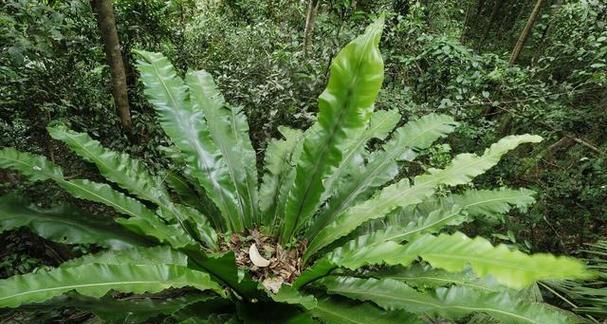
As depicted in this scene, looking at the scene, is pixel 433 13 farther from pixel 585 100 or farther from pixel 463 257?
pixel 463 257

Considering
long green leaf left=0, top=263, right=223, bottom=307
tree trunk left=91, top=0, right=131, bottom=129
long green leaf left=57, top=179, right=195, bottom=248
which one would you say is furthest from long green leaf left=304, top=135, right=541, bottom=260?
tree trunk left=91, top=0, right=131, bottom=129

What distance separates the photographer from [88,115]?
306 centimetres

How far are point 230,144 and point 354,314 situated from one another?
1376 millimetres

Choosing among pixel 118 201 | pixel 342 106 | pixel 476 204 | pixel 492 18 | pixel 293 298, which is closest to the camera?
pixel 293 298

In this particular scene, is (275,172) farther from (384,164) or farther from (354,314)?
(354,314)

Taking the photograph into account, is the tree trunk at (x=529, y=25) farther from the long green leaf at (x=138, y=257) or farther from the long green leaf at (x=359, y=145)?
the long green leaf at (x=138, y=257)

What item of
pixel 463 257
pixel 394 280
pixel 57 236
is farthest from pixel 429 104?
pixel 57 236

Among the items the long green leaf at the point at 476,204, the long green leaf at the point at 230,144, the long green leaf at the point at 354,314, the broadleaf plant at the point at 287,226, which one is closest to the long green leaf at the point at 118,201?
the broadleaf plant at the point at 287,226

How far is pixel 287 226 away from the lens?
2.43 meters

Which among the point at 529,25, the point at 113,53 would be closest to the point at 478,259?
the point at 113,53

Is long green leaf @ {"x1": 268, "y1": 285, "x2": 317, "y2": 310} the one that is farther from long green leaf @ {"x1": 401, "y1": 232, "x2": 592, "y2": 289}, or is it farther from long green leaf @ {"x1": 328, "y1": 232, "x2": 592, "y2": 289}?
long green leaf @ {"x1": 401, "y1": 232, "x2": 592, "y2": 289}

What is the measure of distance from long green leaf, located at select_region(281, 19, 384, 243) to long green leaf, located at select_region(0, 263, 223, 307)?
0.79 meters

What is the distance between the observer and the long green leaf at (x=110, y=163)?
7.22 ft

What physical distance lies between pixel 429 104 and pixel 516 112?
0.82 metres
